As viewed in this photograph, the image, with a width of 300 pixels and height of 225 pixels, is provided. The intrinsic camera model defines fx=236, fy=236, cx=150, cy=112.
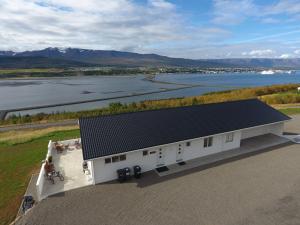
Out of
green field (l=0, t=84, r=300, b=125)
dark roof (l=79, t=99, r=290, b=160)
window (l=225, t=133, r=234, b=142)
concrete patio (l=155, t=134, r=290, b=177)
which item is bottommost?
green field (l=0, t=84, r=300, b=125)

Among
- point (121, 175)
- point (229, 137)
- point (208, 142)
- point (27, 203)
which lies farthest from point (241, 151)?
point (27, 203)

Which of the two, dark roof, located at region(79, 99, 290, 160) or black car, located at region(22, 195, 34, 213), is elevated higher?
dark roof, located at region(79, 99, 290, 160)

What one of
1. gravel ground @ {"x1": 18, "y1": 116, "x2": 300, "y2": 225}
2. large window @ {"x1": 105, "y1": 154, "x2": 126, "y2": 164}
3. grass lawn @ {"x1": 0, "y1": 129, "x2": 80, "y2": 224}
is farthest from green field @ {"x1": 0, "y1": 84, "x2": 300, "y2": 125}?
gravel ground @ {"x1": 18, "y1": 116, "x2": 300, "y2": 225}

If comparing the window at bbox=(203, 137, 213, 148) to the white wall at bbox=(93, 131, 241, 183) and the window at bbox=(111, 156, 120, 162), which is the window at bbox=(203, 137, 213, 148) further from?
the window at bbox=(111, 156, 120, 162)

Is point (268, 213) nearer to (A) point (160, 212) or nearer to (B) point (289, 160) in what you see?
(A) point (160, 212)

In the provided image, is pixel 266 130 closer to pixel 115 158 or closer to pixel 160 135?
pixel 160 135

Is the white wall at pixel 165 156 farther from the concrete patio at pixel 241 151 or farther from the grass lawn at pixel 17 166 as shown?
the grass lawn at pixel 17 166
